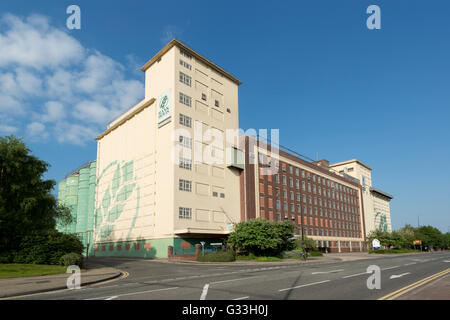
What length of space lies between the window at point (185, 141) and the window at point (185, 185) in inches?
207

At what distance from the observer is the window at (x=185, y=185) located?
4588 cm

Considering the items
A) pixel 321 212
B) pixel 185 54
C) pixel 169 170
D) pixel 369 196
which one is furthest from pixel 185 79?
pixel 369 196

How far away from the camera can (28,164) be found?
92.9ft

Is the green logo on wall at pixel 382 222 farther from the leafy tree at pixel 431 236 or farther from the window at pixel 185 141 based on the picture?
the window at pixel 185 141

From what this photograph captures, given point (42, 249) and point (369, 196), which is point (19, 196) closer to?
point (42, 249)

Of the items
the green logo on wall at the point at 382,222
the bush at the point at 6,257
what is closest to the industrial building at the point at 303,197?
the green logo on wall at the point at 382,222

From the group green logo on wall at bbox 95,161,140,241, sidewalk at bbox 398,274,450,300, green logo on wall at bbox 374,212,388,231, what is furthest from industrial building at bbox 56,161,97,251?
green logo on wall at bbox 374,212,388,231

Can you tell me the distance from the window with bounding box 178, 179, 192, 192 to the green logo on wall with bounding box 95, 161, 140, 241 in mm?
9293

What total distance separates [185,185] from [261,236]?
45.8 ft

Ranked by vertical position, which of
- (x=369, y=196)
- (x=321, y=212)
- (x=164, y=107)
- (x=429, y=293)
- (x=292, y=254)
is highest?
(x=164, y=107)

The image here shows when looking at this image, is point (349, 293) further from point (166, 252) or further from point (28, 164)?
point (166, 252)

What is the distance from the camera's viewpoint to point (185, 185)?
46625 mm

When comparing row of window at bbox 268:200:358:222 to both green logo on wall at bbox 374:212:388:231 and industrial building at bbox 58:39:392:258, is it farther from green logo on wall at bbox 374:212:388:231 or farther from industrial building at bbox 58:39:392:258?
green logo on wall at bbox 374:212:388:231

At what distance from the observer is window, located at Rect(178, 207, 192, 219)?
45.1 metres
